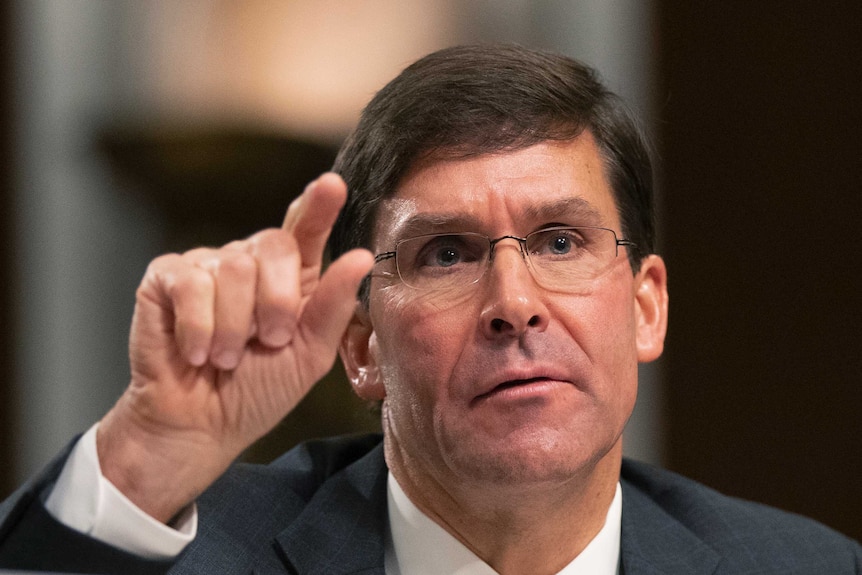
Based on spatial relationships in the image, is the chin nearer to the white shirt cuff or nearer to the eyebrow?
the eyebrow

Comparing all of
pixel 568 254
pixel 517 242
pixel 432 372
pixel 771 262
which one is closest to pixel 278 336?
pixel 432 372

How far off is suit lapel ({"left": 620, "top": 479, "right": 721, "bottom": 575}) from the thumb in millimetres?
819

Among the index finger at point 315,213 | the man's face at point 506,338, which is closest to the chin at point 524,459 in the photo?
the man's face at point 506,338

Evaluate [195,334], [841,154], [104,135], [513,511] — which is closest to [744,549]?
[513,511]

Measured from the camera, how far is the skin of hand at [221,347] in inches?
55.3

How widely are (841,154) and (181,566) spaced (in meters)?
2.65

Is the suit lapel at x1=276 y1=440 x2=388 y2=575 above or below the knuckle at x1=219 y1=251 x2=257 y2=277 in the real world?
below

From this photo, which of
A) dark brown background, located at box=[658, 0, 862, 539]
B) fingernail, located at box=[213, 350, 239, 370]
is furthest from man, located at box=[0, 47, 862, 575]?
dark brown background, located at box=[658, 0, 862, 539]

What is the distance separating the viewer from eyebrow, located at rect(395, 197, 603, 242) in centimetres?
182

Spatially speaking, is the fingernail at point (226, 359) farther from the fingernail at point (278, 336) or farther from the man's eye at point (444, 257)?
the man's eye at point (444, 257)

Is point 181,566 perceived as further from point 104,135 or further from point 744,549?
point 104,135

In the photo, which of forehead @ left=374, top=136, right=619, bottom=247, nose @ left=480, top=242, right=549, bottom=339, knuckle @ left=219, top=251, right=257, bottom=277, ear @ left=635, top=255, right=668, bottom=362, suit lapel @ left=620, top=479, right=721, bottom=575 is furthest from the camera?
ear @ left=635, top=255, right=668, bottom=362

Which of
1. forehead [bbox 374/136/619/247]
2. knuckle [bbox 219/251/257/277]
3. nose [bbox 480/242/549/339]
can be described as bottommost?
nose [bbox 480/242/549/339]

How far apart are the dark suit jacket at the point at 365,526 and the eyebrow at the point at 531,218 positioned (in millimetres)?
496
